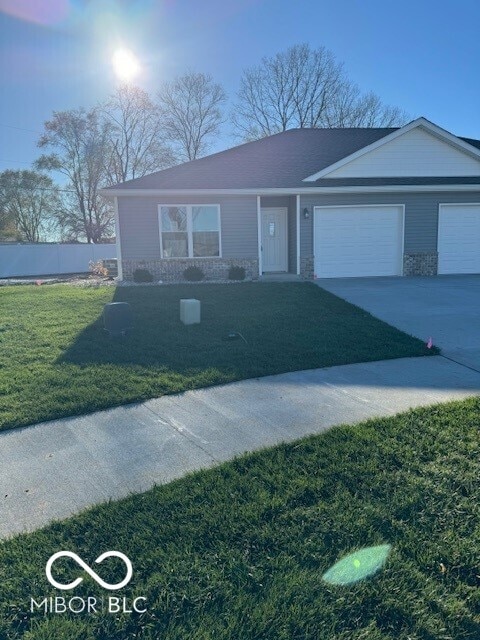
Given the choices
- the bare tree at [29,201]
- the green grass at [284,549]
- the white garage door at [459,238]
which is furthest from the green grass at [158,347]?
the bare tree at [29,201]

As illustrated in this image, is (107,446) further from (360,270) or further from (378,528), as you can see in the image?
(360,270)

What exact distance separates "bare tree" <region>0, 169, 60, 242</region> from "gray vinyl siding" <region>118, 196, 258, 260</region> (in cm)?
2634

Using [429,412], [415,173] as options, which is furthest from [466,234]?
[429,412]

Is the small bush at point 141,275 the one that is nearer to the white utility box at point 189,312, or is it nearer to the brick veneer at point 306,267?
the brick veneer at point 306,267

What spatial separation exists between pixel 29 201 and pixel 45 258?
1268 centimetres

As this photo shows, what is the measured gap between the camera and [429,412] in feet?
13.8

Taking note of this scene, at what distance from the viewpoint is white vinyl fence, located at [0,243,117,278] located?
25.4 metres

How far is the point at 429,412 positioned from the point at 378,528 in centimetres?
190

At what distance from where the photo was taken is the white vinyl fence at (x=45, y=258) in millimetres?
25438

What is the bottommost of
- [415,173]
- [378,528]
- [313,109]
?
[378,528]

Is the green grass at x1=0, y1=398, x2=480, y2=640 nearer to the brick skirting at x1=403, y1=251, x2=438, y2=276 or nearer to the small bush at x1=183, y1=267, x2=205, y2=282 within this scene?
the small bush at x1=183, y1=267, x2=205, y2=282

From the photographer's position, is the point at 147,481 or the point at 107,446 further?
the point at 107,446

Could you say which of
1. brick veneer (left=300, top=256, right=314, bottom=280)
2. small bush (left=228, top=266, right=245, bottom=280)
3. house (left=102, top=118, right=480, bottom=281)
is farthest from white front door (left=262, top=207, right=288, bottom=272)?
small bush (left=228, top=266, right=245, bottom=280)

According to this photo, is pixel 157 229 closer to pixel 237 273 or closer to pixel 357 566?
pixel 237 273
